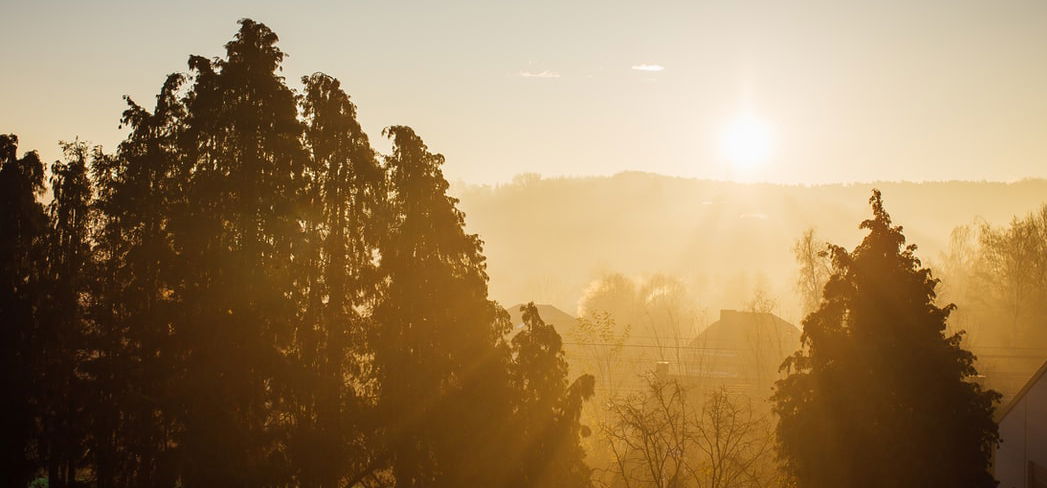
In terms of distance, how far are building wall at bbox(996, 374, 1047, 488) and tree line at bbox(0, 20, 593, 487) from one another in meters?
12.2

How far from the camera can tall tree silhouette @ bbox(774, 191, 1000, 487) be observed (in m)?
14.8

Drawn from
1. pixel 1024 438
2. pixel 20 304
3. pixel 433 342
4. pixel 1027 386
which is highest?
pixel 20 304

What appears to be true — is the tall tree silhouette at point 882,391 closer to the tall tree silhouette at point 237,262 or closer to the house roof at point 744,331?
the tall tree silhouette at point 237,262

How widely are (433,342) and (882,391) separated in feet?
28.3

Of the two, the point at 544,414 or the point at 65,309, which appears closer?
the point at 544,414

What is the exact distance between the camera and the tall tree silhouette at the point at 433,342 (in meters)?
15.1

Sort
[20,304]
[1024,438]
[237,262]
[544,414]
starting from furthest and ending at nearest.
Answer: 1. [1024,438]
2. [20,304]
3. [544,414]
4. [237,262]

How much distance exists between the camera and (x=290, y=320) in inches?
587

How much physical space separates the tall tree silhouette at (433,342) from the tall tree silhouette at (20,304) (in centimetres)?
853

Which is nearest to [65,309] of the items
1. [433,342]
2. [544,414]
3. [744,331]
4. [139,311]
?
[139,311]

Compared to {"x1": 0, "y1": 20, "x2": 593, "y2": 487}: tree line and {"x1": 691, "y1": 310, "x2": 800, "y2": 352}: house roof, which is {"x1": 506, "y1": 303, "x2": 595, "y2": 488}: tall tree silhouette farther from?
{"x1": 691, "y1": 310, "x2": 800, "y2": 352}: house roof

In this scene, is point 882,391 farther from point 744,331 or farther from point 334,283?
point 744,331

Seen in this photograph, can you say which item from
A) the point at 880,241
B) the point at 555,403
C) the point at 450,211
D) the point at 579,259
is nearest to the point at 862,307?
the point at 880,241

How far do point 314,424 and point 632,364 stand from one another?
43.9 m
